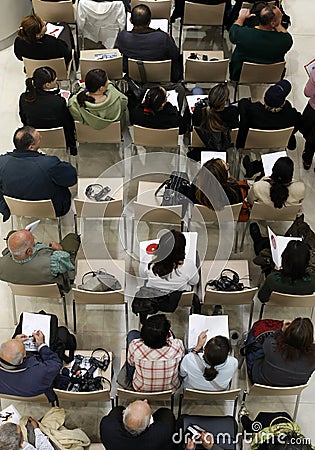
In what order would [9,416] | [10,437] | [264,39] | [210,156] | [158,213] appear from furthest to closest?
[264,39]
[210,156]
[158,213]
[9,416]
[10,437]

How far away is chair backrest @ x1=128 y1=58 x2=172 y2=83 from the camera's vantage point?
249 inches

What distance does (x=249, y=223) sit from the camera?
608cm

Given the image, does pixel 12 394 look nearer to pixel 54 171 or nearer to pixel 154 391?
pixel 154 391

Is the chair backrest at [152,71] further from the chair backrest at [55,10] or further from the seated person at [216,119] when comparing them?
the chair backrest at [55,10]

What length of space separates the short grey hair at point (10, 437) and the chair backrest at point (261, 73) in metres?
4.02

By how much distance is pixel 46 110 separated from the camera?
5891 millimetres

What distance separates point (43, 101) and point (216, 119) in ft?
5.03

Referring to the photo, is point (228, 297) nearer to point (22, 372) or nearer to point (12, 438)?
point (22, 372)

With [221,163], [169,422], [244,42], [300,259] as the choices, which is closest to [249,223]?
[221,163]

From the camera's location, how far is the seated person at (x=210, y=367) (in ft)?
14.2

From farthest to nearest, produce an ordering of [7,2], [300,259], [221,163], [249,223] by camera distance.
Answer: [7,2] < [249,223] < [221,163] < [300,259]

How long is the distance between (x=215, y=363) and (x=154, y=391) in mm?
497

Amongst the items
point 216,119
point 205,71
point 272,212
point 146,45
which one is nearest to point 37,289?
point 272,212

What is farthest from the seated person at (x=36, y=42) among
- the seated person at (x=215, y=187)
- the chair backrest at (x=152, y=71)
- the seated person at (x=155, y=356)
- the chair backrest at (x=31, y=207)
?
the seated person at (x=155, y=356)
